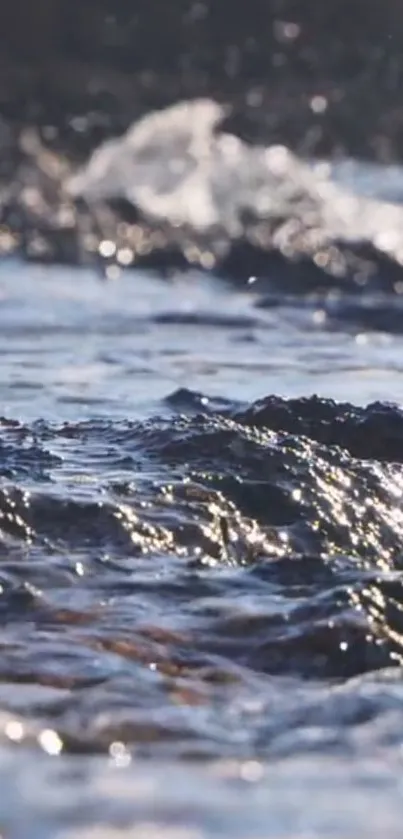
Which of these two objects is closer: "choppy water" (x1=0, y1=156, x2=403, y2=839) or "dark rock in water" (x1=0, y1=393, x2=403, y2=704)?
"choppy water" (x1=0, y1=156, x2=403, y2=839)

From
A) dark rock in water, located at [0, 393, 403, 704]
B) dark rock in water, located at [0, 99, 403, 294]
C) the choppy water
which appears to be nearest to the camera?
the choppy water

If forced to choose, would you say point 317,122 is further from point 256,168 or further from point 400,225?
point 400,225

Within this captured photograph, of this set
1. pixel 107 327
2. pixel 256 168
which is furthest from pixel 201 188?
pixel 107 327

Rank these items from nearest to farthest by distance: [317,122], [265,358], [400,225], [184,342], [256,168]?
1. [265,358]
2. [184,342]
3. [400,225]
4. [256,168]
5. [317,122]

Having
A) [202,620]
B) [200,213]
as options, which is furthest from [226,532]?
[200,213]

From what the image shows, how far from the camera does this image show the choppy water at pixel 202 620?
8.15 feet

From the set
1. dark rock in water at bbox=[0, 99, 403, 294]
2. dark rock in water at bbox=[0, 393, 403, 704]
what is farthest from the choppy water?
dark rock in water at bbox=[0, 99, 403, 294]

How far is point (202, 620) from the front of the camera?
3238 millimetres

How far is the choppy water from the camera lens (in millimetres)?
2484

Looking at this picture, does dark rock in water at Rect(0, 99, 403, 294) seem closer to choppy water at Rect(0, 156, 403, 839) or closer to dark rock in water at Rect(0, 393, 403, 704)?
choppy water at Rect(0, 156, 403, 839)

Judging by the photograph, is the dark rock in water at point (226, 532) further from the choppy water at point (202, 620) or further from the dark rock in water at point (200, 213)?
the dark rock in water at point (200, 213)

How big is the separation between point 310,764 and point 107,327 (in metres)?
5.59

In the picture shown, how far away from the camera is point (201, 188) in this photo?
12312 millimetres

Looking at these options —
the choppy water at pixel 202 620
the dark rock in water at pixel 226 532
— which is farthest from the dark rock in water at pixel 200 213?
the dark rock in water at pixel 226 532
